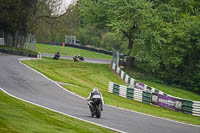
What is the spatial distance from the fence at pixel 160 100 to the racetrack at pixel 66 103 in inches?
200

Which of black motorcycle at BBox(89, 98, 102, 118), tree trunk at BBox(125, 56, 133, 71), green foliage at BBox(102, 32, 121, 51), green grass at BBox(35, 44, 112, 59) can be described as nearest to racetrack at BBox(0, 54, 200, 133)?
black motorcycle at BBox(89, 98, 102, 118)

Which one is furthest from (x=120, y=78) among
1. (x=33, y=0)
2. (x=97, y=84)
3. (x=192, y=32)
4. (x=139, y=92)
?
(x=33, y=0)

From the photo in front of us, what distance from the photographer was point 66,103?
71.7 feet

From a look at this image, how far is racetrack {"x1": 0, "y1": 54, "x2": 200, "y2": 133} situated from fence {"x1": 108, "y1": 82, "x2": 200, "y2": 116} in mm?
5078

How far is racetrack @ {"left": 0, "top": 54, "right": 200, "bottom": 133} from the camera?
16.3m

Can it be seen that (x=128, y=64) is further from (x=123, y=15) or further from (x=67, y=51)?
(x=67, y=51)

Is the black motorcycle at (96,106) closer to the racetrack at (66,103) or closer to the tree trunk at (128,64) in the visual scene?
the racetrack at (66,103)

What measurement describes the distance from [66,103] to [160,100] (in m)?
8.51

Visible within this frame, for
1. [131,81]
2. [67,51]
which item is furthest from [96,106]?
[67,51]

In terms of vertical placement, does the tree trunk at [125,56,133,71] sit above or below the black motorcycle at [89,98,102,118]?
Answer: below

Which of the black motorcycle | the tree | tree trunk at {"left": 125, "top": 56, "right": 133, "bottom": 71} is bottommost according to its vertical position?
tree trunk at {"left": 125, "top": 56, "right": 133, "bottom": 71}

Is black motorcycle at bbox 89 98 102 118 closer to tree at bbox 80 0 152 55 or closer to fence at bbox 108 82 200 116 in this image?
fence at bbox 108 82 200 116

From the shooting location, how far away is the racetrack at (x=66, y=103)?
53.6 feet

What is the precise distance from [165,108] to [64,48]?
1842 inches
